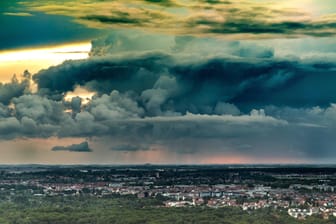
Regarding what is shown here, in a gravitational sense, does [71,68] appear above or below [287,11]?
below

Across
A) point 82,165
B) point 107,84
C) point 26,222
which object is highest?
point 107,84

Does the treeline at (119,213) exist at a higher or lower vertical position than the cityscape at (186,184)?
lower

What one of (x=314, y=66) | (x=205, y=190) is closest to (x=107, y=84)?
(x=205, y=190)

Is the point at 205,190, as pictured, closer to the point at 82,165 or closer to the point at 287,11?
the point at 82,165

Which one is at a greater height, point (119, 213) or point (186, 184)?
point (186, 184)

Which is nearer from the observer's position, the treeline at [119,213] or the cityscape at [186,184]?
the treeline at [119,213]

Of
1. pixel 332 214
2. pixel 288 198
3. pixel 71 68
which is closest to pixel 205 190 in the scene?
pixel 288 198

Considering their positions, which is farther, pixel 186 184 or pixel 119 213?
pixel 186 184

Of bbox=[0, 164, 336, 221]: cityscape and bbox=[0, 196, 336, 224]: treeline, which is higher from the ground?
bbox=[0, 164, 336, 221]: cityscape

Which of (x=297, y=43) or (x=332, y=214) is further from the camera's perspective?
(x=297, y=43)

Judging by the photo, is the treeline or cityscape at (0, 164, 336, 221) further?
cityscape at (0, 164, 336, 221)
